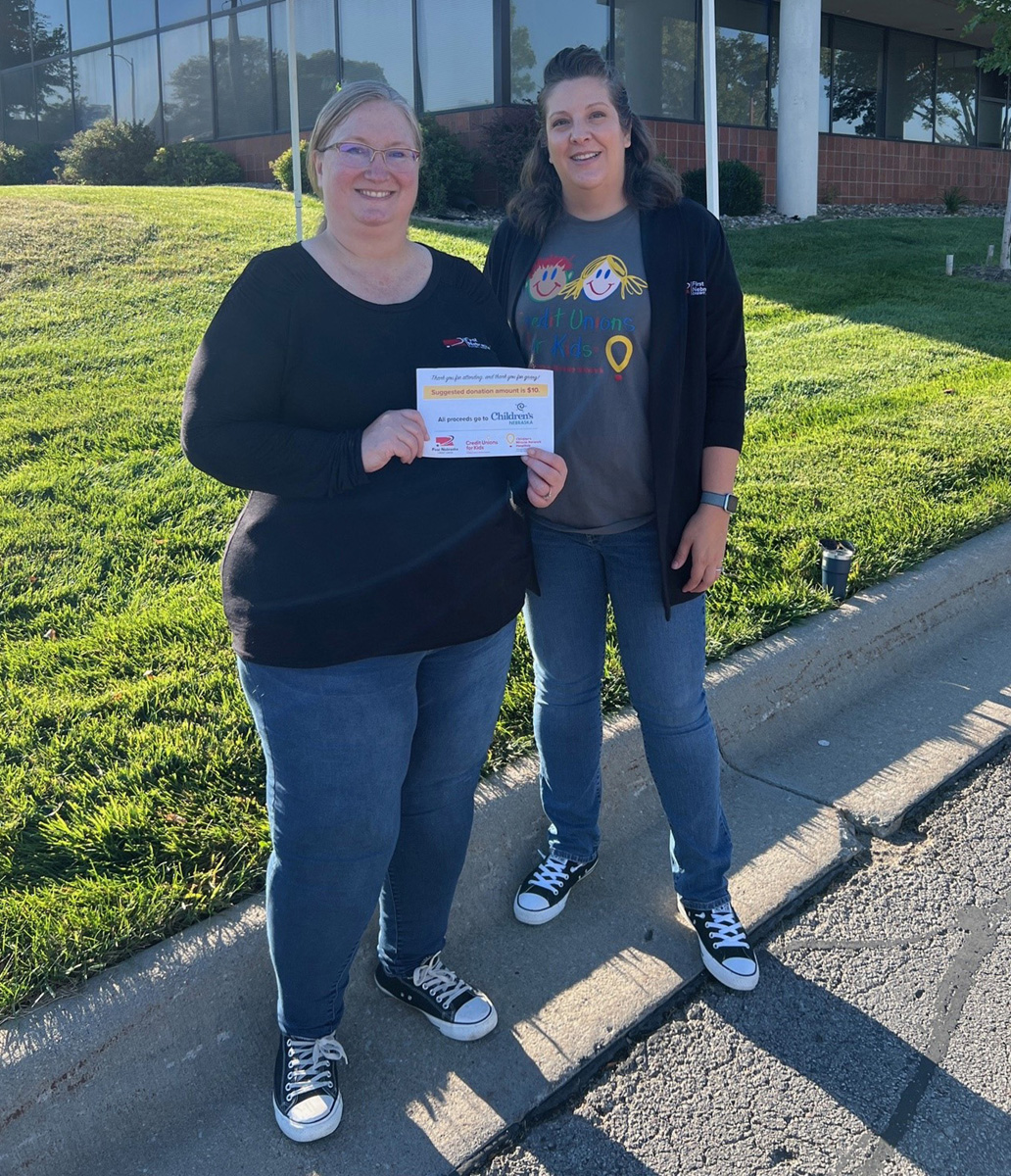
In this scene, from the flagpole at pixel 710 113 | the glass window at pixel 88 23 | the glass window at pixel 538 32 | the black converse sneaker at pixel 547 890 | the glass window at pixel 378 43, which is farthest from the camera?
the glass window at pixel 88 23

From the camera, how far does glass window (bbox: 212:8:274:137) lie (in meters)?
20.4

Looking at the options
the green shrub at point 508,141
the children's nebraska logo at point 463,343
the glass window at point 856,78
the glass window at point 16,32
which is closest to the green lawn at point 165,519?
the children's nebraska logo at point 463,343

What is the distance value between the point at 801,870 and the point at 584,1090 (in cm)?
103

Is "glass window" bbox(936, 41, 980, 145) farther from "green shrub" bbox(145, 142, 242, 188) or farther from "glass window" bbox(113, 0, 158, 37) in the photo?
"glass window" bbox(113, 0, 158, 37)

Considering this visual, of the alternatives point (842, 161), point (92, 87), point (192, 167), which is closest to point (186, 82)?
point (192, 167)

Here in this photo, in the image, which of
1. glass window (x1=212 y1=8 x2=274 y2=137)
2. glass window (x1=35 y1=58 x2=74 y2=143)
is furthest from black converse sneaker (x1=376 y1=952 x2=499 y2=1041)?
glass window (x1=35 y1=58 x2=74 y2=143)

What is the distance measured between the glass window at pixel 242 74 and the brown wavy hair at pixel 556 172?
1988 centimetres

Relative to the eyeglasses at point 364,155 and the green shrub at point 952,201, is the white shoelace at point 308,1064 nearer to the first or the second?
the eyeglasses at point 364,155

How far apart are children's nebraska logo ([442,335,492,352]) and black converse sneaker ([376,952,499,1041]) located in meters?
1.44

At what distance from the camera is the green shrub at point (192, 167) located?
1986cm

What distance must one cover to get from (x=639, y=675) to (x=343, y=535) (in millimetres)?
955

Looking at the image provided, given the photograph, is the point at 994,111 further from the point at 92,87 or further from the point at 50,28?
the point at 50,28

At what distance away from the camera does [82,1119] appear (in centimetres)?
215

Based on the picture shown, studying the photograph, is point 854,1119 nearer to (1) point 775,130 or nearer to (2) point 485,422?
(2) point 485,422
